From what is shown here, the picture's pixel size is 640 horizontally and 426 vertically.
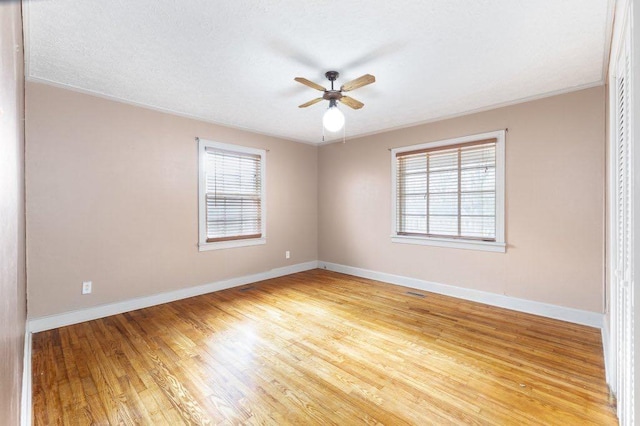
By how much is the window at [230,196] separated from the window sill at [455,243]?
2.31 metres

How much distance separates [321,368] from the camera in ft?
7.82

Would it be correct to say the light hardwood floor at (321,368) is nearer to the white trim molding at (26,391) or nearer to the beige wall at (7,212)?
the white trim molding at (26,391)

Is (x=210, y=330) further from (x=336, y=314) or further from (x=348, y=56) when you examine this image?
(x=348, y=56)

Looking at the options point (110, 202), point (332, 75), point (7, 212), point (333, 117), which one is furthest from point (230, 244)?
point (7, 212)

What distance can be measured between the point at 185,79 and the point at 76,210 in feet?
6.11

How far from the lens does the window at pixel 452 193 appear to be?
3.80 metres

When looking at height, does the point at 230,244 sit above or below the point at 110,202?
below

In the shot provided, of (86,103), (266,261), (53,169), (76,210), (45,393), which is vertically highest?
(86,103)

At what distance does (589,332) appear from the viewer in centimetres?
300

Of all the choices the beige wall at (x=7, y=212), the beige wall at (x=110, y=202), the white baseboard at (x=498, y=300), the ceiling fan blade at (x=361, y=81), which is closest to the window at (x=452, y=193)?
the white baseboard at (x=498, y=300)

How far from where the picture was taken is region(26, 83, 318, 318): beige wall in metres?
3.03

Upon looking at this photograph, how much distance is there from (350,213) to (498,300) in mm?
2614

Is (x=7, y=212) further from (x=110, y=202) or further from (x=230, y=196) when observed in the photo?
(x=230, y=196)

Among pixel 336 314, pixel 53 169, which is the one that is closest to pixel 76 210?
pixel 53 169
